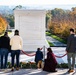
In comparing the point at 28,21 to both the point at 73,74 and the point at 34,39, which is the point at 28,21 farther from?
the point at 73,74

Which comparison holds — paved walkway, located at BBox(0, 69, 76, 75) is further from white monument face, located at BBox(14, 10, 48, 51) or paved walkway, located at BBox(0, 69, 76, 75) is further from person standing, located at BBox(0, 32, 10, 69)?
white monument face, located at BBox(14, 10, 48, 51)

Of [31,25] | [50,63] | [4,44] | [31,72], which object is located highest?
[31,25]

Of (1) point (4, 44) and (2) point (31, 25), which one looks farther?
(2) point (31, 25)

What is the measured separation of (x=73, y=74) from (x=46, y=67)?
92 centimetres

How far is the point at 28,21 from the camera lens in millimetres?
→ 17203

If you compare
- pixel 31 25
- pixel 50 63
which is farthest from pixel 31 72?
pixel 31 25

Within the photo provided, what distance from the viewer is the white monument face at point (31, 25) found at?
55.5ft

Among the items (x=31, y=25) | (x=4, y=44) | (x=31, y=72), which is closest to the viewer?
(x=31, y=72)

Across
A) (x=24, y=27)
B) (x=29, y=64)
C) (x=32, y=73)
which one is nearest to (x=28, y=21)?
(x=24, y=27)

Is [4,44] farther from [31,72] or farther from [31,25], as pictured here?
[31,25]

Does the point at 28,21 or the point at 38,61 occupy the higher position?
the point at 28,21

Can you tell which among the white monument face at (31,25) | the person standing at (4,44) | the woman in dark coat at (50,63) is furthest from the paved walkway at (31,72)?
the white monument face at (31,25)

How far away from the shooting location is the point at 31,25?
17203 millimetres

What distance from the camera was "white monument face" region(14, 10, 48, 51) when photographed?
55.5ft
